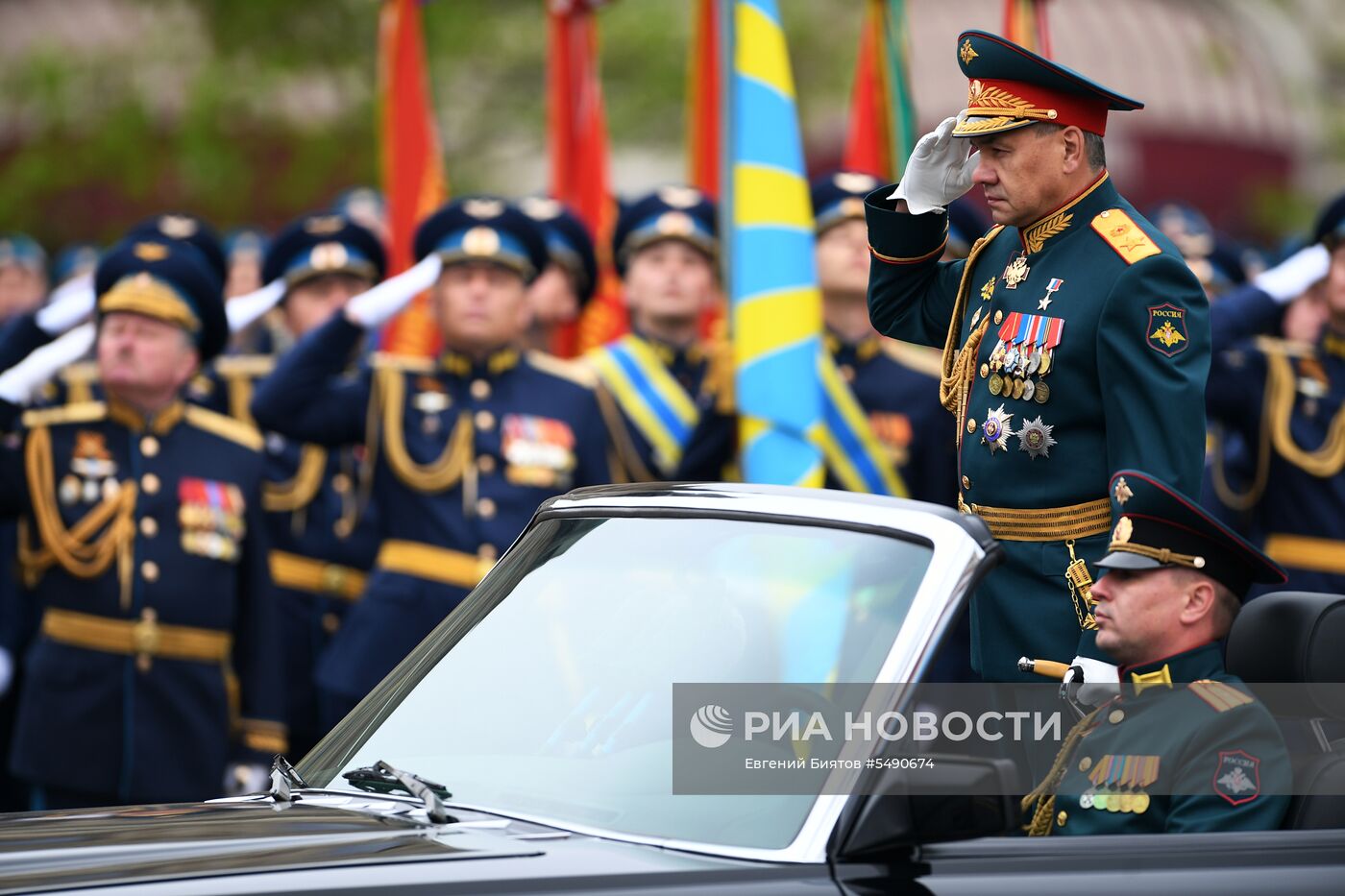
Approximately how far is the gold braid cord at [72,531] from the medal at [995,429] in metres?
3.48

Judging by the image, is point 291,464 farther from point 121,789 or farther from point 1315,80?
point 1315,80

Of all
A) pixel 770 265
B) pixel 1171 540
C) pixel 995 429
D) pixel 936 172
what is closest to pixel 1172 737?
pixel 1171 540

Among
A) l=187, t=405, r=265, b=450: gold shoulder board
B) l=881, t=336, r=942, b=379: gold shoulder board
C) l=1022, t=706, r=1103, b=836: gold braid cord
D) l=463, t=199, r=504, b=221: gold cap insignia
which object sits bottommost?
l=1022, t=706, r=1103, b=836: gold braid cord

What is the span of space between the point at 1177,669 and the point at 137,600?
13.3ft

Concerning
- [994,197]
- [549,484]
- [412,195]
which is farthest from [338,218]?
[994,197]

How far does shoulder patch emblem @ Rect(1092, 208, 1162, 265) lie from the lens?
166 inches

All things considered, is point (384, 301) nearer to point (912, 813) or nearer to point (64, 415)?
point (64, 415)

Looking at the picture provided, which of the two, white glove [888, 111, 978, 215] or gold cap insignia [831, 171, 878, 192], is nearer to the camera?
white glove [888, 111, 978, 215]

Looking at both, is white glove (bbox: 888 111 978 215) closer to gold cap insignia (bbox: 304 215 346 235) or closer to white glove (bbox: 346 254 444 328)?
white glove (bbox: 346 254 444 328)

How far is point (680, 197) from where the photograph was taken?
8.91 meters

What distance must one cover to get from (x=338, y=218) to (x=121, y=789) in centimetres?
320

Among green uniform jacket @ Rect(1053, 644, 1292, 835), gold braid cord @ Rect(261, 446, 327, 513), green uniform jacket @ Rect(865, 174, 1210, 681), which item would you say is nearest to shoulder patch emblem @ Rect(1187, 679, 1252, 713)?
green uniform jacket @ Rect(1053, 644, 1292, 835)

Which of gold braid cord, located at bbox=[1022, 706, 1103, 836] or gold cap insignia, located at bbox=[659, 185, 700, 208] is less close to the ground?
gold cap insignia, located at bbox=[659, 185, 700, 208]

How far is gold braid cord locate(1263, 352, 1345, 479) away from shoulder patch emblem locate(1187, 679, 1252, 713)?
14.3 feet
